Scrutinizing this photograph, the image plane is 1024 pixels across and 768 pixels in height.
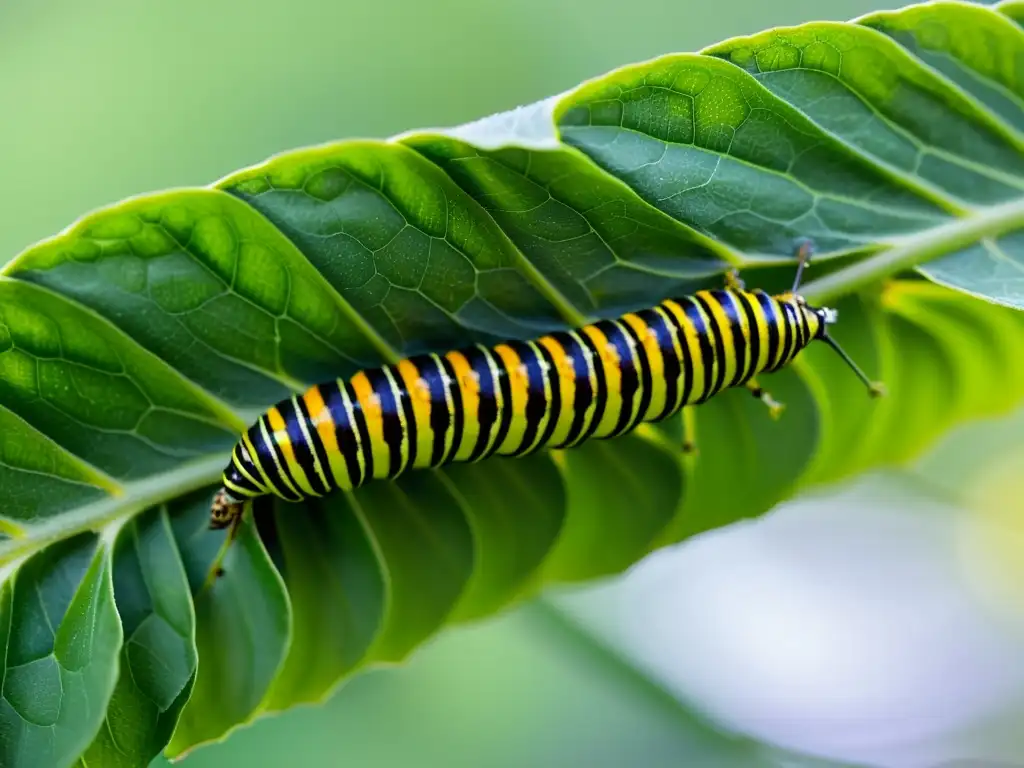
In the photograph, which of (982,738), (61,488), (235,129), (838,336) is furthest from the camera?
(235,129)

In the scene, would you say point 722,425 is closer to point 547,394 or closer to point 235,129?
point 547,394

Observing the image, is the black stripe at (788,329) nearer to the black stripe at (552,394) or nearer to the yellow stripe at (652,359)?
the yellow stripe at (652,359)

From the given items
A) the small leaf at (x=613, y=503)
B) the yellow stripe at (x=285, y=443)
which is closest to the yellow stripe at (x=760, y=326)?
the small leaf at (x=613, y=503)

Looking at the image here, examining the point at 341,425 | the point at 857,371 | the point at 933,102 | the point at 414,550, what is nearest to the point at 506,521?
the point at 414,550

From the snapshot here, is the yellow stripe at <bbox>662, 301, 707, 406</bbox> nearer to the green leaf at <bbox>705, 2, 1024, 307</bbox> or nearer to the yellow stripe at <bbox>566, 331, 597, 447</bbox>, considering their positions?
the yellow stripe at <bbox>566, 331, 597, 447</bbox>

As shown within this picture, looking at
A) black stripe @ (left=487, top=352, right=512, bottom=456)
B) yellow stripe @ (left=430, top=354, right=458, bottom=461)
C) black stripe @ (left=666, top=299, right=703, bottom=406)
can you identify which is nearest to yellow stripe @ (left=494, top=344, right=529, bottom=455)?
black stripe @ (left=487, top=352, right=512, bottom=456)

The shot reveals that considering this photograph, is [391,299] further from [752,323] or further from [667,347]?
[752,323]

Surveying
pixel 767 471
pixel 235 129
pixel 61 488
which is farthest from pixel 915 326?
pixel 235 129
